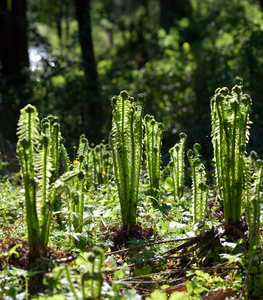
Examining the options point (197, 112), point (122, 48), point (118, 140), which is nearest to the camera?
point (118, 140)

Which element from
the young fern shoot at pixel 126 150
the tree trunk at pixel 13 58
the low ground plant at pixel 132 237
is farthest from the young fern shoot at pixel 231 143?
the tree trunk at pixel 13 58

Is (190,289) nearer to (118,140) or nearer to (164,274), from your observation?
(164,274)

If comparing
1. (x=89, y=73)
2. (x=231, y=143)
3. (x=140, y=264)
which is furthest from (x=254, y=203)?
(x=89, y=73)

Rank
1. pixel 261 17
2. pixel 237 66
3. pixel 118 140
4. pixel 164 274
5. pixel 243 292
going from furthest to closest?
pixel 261 17
pixel 237 66
pixel 118 140
pixel 164 274
pixel 243 292

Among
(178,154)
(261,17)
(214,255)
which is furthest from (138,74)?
(214,255)

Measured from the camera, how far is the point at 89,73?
7.86 metres

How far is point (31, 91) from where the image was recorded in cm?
764

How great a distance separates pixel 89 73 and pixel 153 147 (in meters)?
4.89

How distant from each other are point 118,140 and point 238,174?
0.90 m

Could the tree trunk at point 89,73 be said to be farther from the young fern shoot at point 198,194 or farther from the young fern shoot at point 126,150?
the young fern shoot at point 198,194

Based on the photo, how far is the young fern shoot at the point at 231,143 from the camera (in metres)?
2.44

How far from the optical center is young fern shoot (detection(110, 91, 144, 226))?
2.76 metres

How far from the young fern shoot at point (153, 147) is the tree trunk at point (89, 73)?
326 cm

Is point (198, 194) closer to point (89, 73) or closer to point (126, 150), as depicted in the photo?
point (126, 150)
